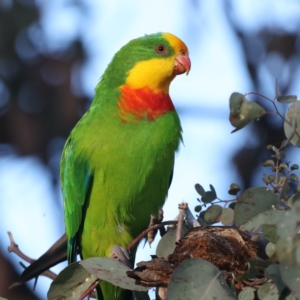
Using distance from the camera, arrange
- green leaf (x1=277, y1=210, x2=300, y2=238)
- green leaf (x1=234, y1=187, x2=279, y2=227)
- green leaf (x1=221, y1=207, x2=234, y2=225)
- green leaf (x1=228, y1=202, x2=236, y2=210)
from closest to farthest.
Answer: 1. green leaf (x1=277, y1=210, x2=300, y2=238)
2. green leaf (x1=234, y1=187, x2=279, y2=227)
3. green leaf (x1=221, y1=207, x2=234, y2=225)
4. green leaf (x1=228, y1=202, x2=236, y2=210)

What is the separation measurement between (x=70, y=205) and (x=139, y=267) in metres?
1.82

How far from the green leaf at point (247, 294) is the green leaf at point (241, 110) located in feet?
1.79

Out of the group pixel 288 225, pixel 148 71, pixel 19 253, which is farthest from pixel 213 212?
pixel 148 71

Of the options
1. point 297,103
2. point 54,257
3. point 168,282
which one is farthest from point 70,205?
point 297,103

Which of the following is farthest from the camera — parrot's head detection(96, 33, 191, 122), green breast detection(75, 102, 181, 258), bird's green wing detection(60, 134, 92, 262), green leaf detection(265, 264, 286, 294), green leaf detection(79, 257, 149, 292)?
parrot's head detection(96, 33, 191, 122)

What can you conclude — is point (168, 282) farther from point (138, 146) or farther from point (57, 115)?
point (57, 115)

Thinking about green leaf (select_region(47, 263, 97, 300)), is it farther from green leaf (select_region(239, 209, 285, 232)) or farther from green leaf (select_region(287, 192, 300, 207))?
green leaf (select_region(287, 192, 300, 207))

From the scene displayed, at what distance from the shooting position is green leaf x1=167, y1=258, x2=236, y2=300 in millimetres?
1909

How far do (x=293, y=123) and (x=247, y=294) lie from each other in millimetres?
576

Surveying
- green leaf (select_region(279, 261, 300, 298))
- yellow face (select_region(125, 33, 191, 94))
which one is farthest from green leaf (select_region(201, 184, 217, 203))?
yellow face (select_region(125, 33, 191, 94))

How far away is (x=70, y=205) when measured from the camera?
391 centimetres

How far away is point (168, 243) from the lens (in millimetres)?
2678

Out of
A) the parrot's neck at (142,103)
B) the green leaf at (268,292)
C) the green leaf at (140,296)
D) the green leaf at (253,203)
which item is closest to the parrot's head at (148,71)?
the parrot's neck at (142,103)

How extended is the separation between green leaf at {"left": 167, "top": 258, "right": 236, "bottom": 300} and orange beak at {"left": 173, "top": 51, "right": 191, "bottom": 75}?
2.30 metres
